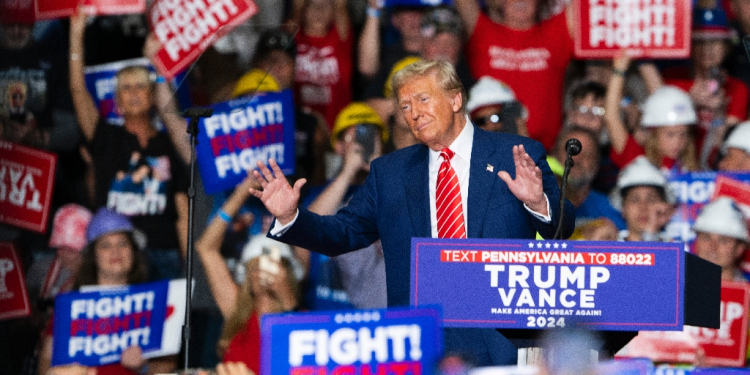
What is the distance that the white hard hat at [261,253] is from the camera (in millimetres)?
4980

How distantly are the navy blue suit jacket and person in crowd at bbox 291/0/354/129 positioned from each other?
2.95 metres

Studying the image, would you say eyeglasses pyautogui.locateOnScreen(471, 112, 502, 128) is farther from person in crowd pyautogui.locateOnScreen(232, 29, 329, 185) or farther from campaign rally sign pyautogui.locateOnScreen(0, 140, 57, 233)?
campaign rally sign pyautogui.locateOnScreen(0, 140, 57, 233)

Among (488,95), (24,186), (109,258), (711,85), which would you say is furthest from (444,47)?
(24,186)

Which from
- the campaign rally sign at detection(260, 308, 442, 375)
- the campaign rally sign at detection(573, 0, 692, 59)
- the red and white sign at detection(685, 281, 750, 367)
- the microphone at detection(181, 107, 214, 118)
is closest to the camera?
the campaign rally sign at detection(260, 308, 442, 375)

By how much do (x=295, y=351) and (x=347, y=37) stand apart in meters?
4.33

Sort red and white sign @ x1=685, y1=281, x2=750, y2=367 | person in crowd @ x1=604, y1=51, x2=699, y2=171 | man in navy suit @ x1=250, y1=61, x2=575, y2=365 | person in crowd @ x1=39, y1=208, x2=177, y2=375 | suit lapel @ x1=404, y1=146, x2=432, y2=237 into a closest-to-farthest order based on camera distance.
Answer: man in navy suit @ x1=250, y1=61, x2=575, y2=365, suit lapel @ x1=404, y1=146, x2=432, y2=237, red and white sign @ x1=685, y1=281, x2=750, y2=367, person in crowd @ x1=39, y1=208, x2=177, y2=375, person in crowd @ x1=604, y1=51, x2=699, y2=171

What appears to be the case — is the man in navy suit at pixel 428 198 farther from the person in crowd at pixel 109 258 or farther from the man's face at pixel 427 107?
the person in crowd at pixel 109 258

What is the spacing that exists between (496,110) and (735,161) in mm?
1367

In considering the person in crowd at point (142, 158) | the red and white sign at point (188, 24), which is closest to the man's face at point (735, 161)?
the red and white sign at point (188, 24)

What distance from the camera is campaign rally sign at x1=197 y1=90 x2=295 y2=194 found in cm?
530

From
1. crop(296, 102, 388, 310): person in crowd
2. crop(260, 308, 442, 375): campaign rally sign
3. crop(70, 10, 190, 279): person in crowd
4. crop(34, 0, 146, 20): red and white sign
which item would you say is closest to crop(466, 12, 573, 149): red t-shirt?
crop(296, 102, 388, 310): person in crowd

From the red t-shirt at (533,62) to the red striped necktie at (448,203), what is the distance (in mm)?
2772

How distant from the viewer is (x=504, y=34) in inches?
238

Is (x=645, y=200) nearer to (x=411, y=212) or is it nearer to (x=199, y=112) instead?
(x=411, y=212)
